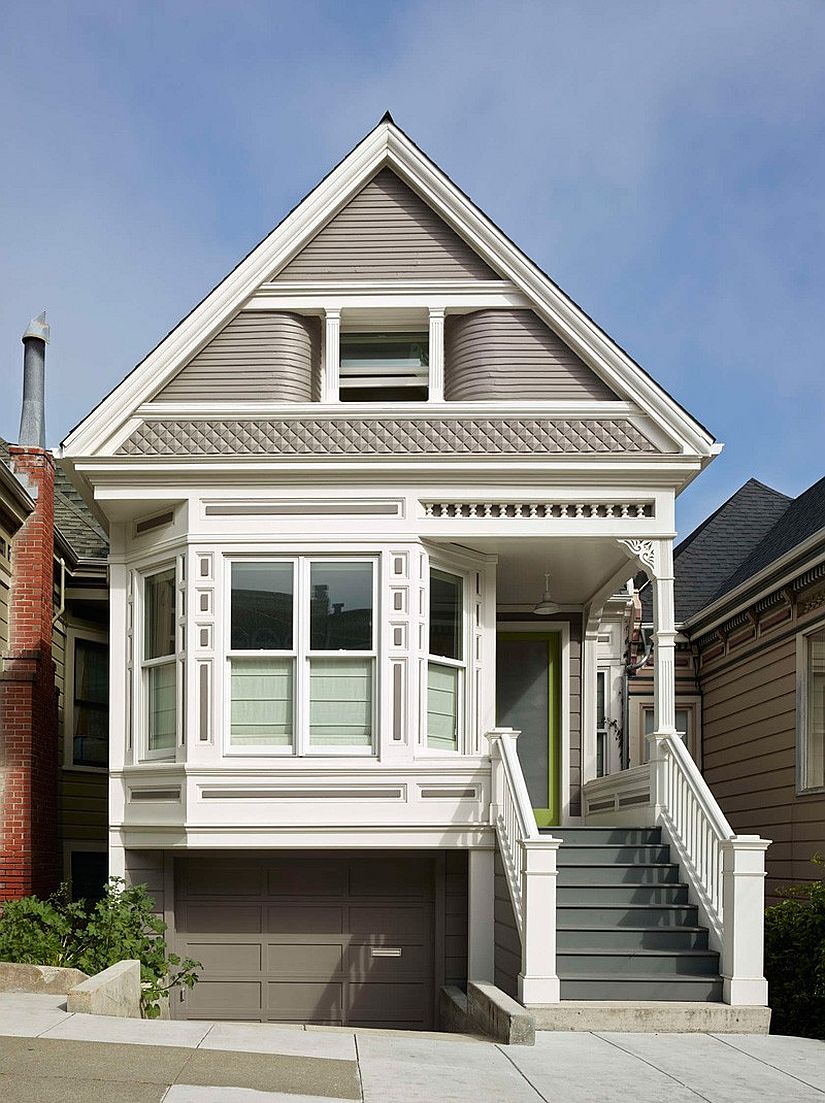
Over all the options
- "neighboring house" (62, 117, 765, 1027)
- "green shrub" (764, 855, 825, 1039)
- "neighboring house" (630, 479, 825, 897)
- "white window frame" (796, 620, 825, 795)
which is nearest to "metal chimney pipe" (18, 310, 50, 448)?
"neighboring house" (62, 117, 765, 1027)

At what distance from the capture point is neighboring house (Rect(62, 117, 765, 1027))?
12.4 metres

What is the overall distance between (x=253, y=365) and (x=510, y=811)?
16.0 feet

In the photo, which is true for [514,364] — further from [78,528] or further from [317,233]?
[78,528]

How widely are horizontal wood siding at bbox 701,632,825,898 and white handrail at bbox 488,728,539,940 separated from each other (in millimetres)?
3700

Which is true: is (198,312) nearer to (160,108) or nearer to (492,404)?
(492,404)

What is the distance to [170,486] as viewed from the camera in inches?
502

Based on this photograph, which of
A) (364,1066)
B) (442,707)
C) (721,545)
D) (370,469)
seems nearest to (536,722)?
(442,707)

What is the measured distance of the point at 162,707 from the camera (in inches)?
511

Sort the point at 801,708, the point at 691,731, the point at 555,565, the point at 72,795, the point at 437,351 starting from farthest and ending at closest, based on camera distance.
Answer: the point at 691,731 → the point at 72,795 → the point at 801,708 → the point at 555,565 → the point at 437,351

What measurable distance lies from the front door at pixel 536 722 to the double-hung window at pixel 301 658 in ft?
12.3

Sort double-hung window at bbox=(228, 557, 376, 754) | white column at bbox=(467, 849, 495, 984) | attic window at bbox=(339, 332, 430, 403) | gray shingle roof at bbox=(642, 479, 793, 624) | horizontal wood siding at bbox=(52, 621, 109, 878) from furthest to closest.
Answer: gray shingle roof at bbox=(642, 479, 793, 624) < horizontal wood siding at bbox=(52, 621, 109, 878) < attic window at bbox=(339, 332, 430, 403) < double-hung window at bbox=(228, 557, 376, 754) < white column at bbox=(467, 849, 495, 984)

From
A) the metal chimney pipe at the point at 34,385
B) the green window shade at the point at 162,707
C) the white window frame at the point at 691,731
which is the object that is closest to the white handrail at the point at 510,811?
the green window shade at the point at 162,707

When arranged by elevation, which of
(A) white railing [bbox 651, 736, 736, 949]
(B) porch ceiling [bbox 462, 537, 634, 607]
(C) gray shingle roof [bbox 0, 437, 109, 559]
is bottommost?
(A) white railing [bbox 651, 736, 736, 949]

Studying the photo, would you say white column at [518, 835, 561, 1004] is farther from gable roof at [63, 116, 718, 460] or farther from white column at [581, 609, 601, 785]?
white column at [581, 609, 601, 785]
